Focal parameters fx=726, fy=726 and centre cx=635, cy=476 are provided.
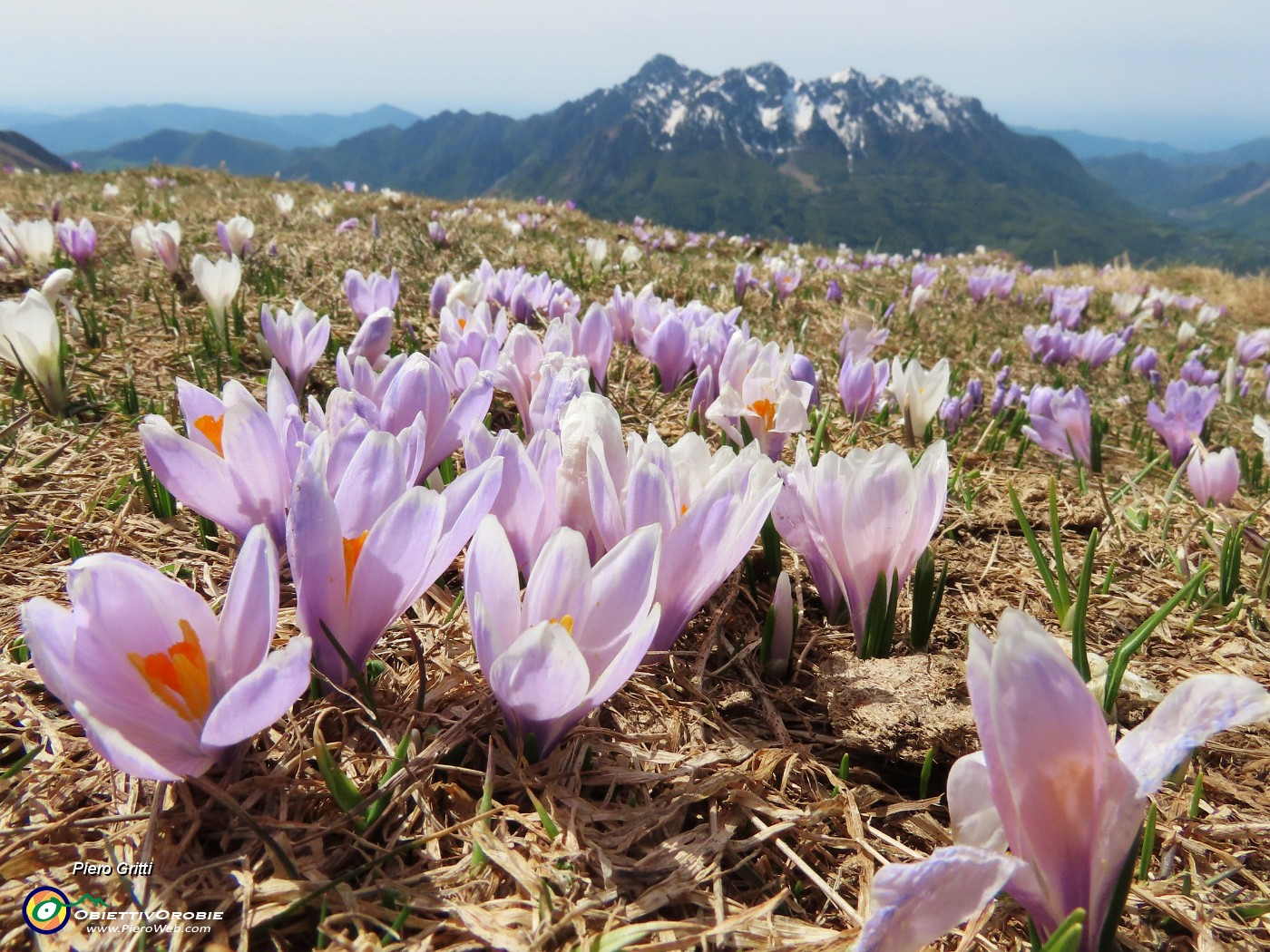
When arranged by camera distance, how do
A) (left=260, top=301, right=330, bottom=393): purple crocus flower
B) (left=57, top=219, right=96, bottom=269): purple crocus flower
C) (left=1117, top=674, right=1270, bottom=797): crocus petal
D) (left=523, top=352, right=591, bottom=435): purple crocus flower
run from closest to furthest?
(left=1117, top=674, right=1270, bottom=797): crocus petal → (left=523, top=352, right=591, bottom=435): purple crocus flower → (left=260, top=301, right=330, bottom=393): purple crocus flower → (left=57, top=219, right=96, bottom=269): purple crocus flower

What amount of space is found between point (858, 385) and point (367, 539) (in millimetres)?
2293

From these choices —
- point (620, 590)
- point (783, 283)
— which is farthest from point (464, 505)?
point (783, 283)

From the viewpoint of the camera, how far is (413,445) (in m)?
1.42

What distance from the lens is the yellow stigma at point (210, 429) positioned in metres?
1.51

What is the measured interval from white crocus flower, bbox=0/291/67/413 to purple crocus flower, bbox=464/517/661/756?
2.08 meters

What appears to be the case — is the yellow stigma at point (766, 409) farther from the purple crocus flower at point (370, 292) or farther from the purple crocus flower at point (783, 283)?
the purple crocus flower at point (783, 283)

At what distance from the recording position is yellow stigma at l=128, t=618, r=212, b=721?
0.97 m

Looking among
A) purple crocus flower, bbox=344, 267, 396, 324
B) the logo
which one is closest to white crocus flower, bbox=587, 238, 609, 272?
purple crocus flower, bbox=344, 267, 396, 324

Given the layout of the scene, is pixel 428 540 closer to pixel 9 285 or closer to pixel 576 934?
pixel 576 934

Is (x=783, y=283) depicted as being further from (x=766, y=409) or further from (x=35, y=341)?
(x=35, y=341)

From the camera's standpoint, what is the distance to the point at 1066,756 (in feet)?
2.67

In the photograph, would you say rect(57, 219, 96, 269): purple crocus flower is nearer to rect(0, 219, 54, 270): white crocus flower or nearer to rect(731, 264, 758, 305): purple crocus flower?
rect(0, 219, 54, 270): white crocus flower

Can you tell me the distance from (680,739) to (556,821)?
30 centimetres

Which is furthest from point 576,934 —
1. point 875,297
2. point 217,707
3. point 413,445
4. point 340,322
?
point 875,297
